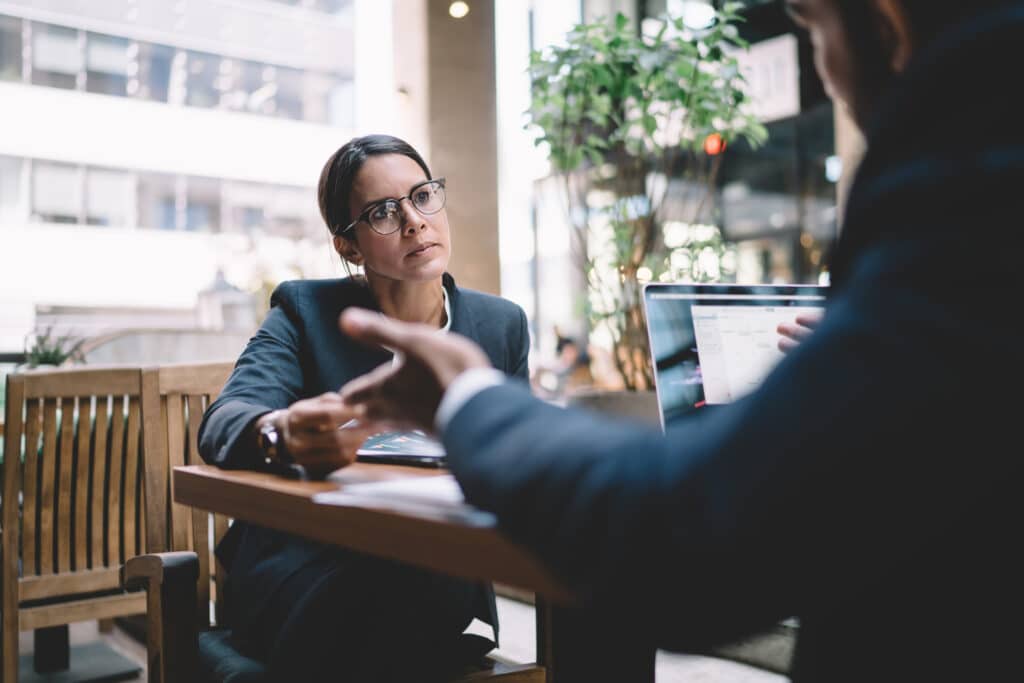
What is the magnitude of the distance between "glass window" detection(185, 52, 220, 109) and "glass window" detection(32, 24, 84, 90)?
4.46ft

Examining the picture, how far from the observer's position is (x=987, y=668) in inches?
17.6

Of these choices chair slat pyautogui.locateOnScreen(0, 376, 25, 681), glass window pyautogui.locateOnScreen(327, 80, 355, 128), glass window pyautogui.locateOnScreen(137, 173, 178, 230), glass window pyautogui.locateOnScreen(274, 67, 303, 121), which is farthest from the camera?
glass window pyautogui.locateOnScreen(327, 80, 355, 128)

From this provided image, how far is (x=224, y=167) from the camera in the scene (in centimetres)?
998

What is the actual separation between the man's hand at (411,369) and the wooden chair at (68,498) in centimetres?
156

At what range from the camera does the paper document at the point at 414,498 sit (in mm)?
659

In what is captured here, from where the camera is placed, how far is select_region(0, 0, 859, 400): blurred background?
567cm

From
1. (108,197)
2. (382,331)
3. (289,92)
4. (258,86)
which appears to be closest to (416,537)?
(382,331)

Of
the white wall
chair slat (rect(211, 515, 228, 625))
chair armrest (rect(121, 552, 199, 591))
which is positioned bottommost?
chair slat (rect(211, 515, 228, 625))

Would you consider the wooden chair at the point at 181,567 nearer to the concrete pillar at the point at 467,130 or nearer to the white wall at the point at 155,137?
the concrete pillar at the point at 467,130

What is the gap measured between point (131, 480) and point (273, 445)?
4.66 ft

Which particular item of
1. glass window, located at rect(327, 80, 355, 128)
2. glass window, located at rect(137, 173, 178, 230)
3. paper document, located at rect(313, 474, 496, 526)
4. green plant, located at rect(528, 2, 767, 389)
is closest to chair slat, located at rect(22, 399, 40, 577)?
paper document, located at rect(313, 474, 496, 526)

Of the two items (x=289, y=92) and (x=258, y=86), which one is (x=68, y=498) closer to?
(x=258, y=86)

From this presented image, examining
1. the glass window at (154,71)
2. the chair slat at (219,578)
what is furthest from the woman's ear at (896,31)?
the glass window at (154,71)

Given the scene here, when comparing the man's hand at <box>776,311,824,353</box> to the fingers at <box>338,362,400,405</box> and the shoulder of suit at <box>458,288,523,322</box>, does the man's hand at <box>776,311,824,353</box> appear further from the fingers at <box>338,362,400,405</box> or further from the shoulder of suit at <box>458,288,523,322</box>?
the fingers at <box>338,362,400,405</box>
